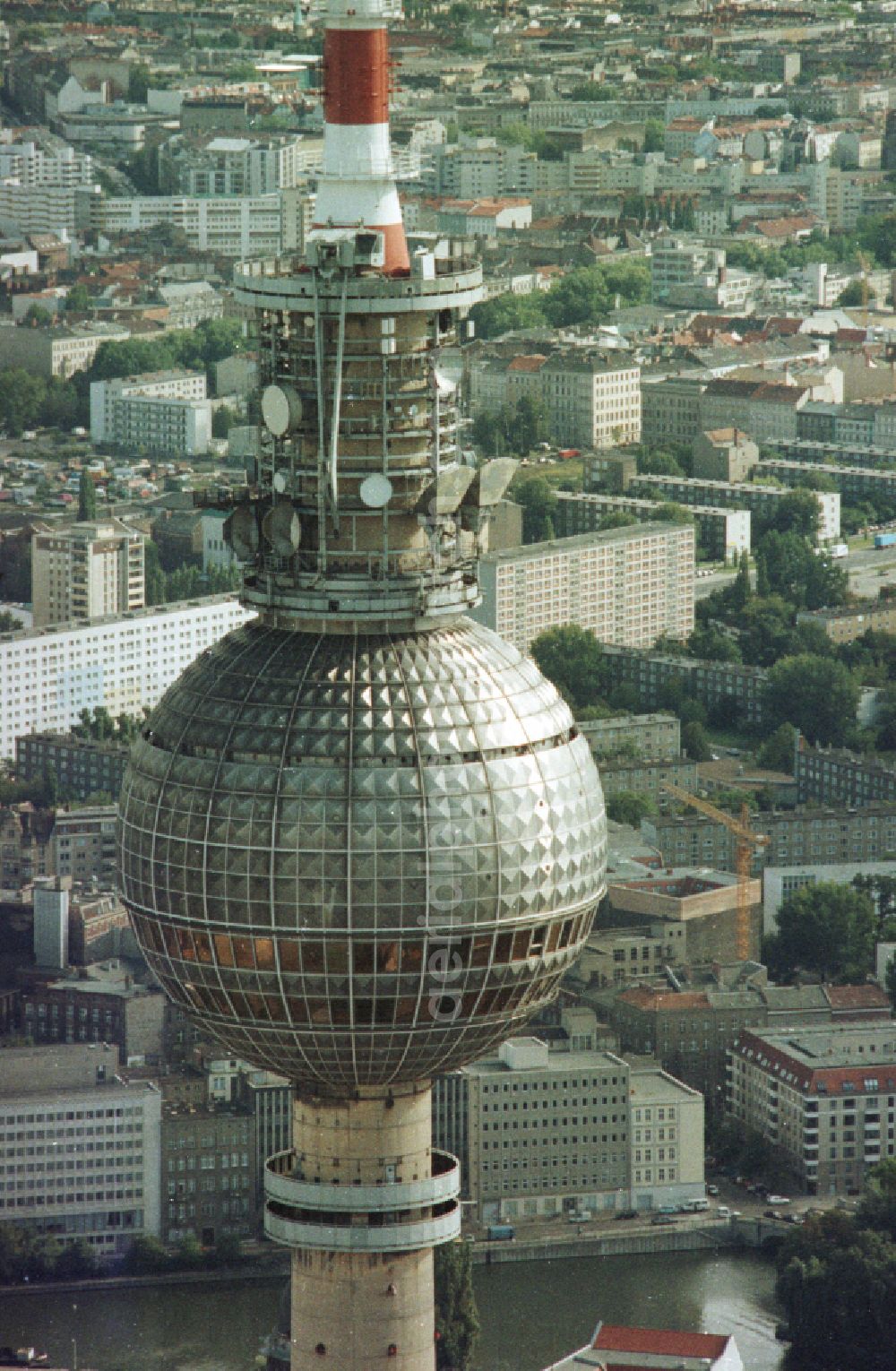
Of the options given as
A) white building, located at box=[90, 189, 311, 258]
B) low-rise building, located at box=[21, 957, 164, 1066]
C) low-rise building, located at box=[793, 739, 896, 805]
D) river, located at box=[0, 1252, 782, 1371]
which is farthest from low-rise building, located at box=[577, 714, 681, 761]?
white building, located at box=[90, 189, 311, 258]

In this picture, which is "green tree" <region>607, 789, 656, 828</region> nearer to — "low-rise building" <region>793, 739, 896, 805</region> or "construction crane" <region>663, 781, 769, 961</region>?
"construction crane" <region>663, 781, 769, 961</region>

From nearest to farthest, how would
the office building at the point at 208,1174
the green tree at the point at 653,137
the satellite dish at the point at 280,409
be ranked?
the satellite dish at the point at 280,409 < the office building at the point at 208,1174 < the green tree at the point at 653,137

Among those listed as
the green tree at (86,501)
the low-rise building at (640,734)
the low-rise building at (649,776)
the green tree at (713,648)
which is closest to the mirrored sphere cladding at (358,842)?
the low-rise building at (649,776)

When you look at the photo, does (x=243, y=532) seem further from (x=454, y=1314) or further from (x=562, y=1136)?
(x=562, y=1136)

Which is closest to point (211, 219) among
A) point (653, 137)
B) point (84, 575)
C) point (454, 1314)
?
point (653, 137)

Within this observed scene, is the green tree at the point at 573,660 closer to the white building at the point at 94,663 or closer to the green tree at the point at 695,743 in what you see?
the green tree at the point at 695,743
